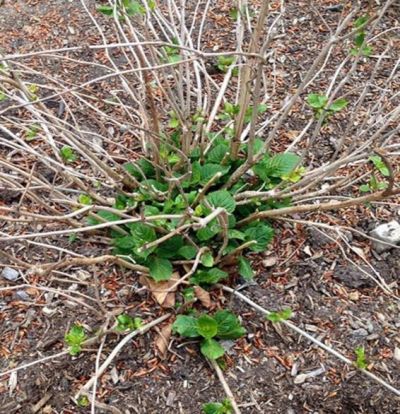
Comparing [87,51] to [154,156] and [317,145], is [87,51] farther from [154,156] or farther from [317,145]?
[317,145]

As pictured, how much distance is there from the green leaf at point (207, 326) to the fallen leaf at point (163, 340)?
5.2 inches

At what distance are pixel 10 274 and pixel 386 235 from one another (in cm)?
139

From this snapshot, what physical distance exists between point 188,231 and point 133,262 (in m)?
0.22

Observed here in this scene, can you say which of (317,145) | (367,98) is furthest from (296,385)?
(367,98)

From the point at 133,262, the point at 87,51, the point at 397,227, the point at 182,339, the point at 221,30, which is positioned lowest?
the point at 397,227

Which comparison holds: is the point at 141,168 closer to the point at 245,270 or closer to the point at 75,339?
the point at 245,270

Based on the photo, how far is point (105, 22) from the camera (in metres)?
3.07

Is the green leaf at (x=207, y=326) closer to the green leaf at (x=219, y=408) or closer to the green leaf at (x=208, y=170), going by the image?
the green leaf at (x=219, y=408)

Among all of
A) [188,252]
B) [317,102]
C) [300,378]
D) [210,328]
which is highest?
[317,102]

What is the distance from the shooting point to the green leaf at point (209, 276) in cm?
205

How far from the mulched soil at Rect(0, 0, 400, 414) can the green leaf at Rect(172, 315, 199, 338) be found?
81 millimetres

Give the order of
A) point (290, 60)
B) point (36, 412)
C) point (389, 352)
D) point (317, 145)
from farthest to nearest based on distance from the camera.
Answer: point (290, 60) → point (317, 145) → point (389, 352) → point (36, 412)

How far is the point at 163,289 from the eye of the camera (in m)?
2.08

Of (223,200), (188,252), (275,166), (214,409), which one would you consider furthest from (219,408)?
(275,166)
